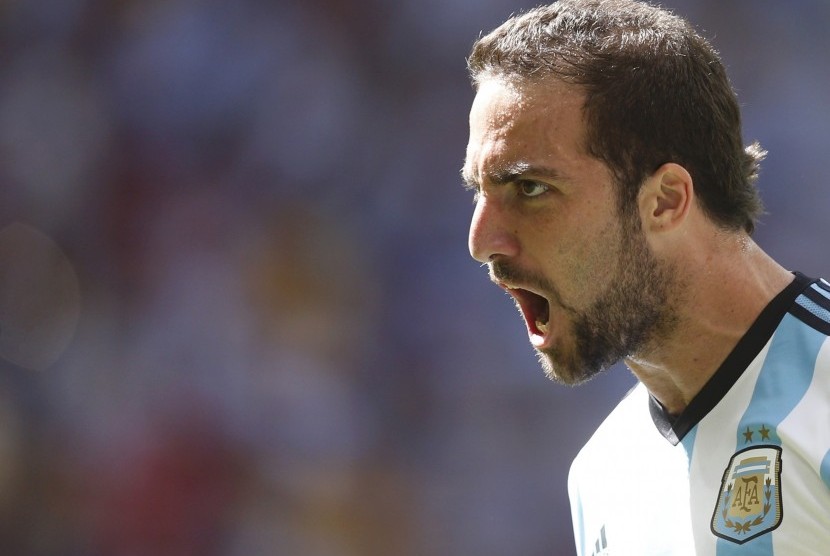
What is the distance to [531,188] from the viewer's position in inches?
74.7

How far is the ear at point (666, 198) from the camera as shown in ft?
6.25

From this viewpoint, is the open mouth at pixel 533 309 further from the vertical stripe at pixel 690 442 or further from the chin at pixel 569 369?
the vertical stripe at pixel 690 442

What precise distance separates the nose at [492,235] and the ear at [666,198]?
0.83ft

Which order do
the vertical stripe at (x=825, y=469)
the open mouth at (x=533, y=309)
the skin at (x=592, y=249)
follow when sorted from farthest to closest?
the open mouth at (x=533, y=309), the skin at (x=592, y=249), the vertical stripe at (x=825, y=469)

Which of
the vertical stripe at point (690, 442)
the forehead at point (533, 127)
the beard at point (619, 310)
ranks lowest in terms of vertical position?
the vertical stripe at point (690, 442)

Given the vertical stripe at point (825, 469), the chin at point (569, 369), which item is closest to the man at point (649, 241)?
the chin at point (569, 369)

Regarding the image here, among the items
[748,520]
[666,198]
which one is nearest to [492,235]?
[666,198]

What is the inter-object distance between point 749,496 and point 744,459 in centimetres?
7

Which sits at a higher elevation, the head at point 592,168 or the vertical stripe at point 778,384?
the head at point 592,168

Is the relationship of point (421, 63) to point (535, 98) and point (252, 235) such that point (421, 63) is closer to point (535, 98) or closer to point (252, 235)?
point (252, 235)

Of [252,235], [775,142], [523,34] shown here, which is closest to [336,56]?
[252,235]

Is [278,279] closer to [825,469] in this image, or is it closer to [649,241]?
[649,241]

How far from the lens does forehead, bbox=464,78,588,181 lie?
6.13 ft

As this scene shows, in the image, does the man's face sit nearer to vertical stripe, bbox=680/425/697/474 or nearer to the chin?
Result: the chin
